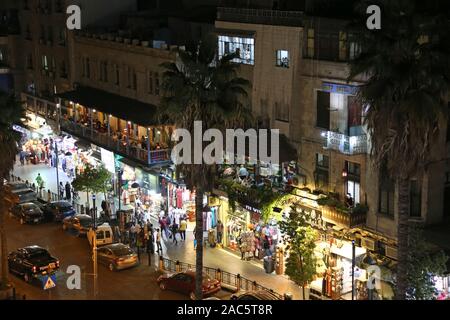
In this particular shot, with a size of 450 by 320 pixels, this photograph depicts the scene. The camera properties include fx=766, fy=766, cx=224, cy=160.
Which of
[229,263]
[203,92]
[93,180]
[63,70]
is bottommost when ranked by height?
[229,263]

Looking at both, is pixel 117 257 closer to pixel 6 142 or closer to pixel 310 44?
pixel 6 142

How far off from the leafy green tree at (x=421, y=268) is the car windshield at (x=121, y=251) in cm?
1697

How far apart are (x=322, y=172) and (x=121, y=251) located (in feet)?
38.2

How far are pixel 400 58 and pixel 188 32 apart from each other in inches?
1219

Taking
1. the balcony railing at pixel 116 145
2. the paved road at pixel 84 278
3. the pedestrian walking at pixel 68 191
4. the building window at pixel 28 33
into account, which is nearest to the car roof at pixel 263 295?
the paved road at pixel 84 278

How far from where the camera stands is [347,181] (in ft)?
122

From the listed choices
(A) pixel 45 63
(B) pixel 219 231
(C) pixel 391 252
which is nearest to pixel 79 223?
(B) pixel 219 231

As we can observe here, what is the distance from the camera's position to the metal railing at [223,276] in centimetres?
3681

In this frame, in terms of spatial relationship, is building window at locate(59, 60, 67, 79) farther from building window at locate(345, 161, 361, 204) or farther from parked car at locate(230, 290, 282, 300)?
parked car at locate(230, 290, 282, 300)

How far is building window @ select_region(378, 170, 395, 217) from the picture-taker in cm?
3506

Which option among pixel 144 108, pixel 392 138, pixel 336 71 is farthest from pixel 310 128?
pixel 144 108

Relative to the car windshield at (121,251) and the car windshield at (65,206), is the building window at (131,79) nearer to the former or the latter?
the car windshield at (65,206)

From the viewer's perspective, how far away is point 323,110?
127ft

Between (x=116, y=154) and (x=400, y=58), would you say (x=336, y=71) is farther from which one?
(x=116, y=154)
